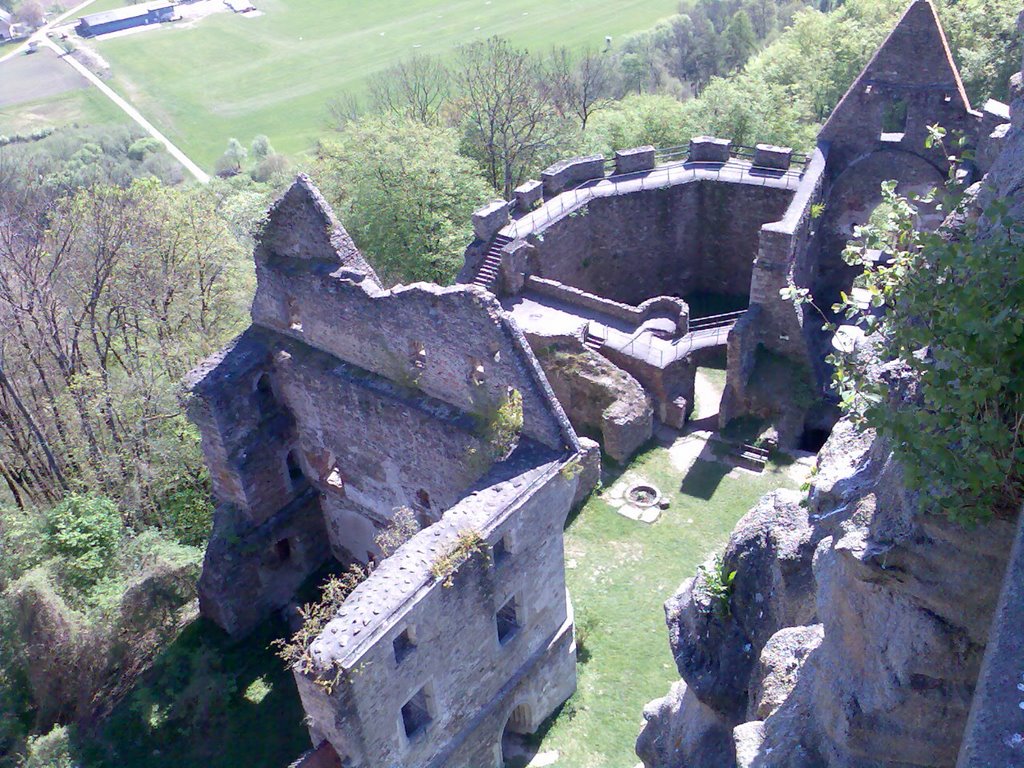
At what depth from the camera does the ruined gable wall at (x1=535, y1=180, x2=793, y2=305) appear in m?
26.1

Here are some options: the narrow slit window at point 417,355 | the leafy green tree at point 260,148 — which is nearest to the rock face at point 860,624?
the narrow slit window at point 417,355

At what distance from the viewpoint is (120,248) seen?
81.4 feet

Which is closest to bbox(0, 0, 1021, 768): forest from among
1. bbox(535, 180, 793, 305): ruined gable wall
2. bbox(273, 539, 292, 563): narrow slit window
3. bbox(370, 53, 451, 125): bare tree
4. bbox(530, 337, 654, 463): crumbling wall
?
bbox(370, 53, 451, 125): bare tree

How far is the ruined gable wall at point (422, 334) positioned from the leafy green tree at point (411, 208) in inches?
494

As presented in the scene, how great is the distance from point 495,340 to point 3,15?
87.4m

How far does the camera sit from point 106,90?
234 feet

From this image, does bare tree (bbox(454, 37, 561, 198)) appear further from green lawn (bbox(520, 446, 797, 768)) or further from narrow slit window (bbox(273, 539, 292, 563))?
narrow slit window (bbox(273, 539, 292, 563))

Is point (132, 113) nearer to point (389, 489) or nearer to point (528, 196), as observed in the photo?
point (528, 196)

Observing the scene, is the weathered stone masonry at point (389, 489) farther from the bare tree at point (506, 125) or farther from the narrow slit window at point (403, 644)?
the bare tree at point (506, 125)

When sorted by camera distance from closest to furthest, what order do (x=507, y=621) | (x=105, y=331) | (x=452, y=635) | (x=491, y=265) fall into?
(x=452, y=635), (x=507, y=621), (x=491, y=265), (x=105, y=331)

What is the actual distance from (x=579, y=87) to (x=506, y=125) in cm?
1243

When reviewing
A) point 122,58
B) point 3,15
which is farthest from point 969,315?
point 3,15

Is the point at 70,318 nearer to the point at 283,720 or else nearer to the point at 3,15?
the point at 283,720

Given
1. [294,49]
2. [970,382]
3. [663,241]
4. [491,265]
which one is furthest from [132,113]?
[970,382]
